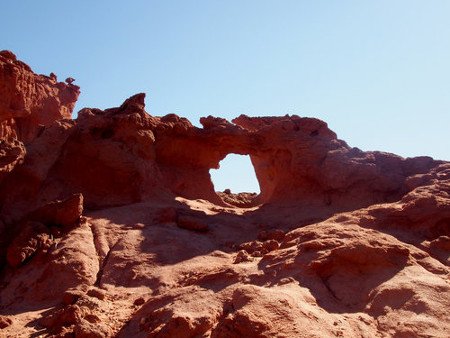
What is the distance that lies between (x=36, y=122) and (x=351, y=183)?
1396 centimetres

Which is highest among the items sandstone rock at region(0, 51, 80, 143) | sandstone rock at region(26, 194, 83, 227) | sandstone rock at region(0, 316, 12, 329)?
sandstone rock at region(0, 51, 80, 143)

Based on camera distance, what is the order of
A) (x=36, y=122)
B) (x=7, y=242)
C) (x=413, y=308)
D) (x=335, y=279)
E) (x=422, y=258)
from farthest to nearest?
(x=36, y=122) < (x=7, y=242) < (x=422, y=258) < (x=335, y=279) < (x=413, y=308)

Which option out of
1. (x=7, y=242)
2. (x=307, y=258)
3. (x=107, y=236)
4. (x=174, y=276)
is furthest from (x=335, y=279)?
(x=7, y=242)

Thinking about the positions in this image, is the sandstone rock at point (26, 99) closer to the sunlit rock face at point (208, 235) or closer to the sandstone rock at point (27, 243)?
the sunlit rock face at point (208, 235)

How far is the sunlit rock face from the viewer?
17.8ft

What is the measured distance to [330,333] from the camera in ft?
15.9

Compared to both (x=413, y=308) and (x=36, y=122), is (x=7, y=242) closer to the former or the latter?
(x=413, y=308)

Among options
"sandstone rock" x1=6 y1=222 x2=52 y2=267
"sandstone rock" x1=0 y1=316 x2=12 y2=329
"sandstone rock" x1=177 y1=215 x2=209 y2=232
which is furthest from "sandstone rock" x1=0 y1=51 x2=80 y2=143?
"sandstone rock" x1=0 y1=316 x2=12 y2=329

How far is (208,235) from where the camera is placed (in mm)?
9039

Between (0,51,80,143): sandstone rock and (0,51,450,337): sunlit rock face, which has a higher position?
(0,51,80,143): sandstone rock

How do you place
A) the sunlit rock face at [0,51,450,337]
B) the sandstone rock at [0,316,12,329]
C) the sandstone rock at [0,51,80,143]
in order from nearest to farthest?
1. the sunlit rock face at [0,51,450,337]
2. the sandstone rock at [0,316,12,329]
3. the sandstone rock at [0,51,80,143]

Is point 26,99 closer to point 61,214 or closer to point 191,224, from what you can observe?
point 61,214

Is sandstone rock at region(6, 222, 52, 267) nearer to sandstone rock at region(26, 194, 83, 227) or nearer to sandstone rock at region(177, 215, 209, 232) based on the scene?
sandstone rock at region(26, 194, 83, 227)

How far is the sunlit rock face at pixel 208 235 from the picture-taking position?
17.8ft
